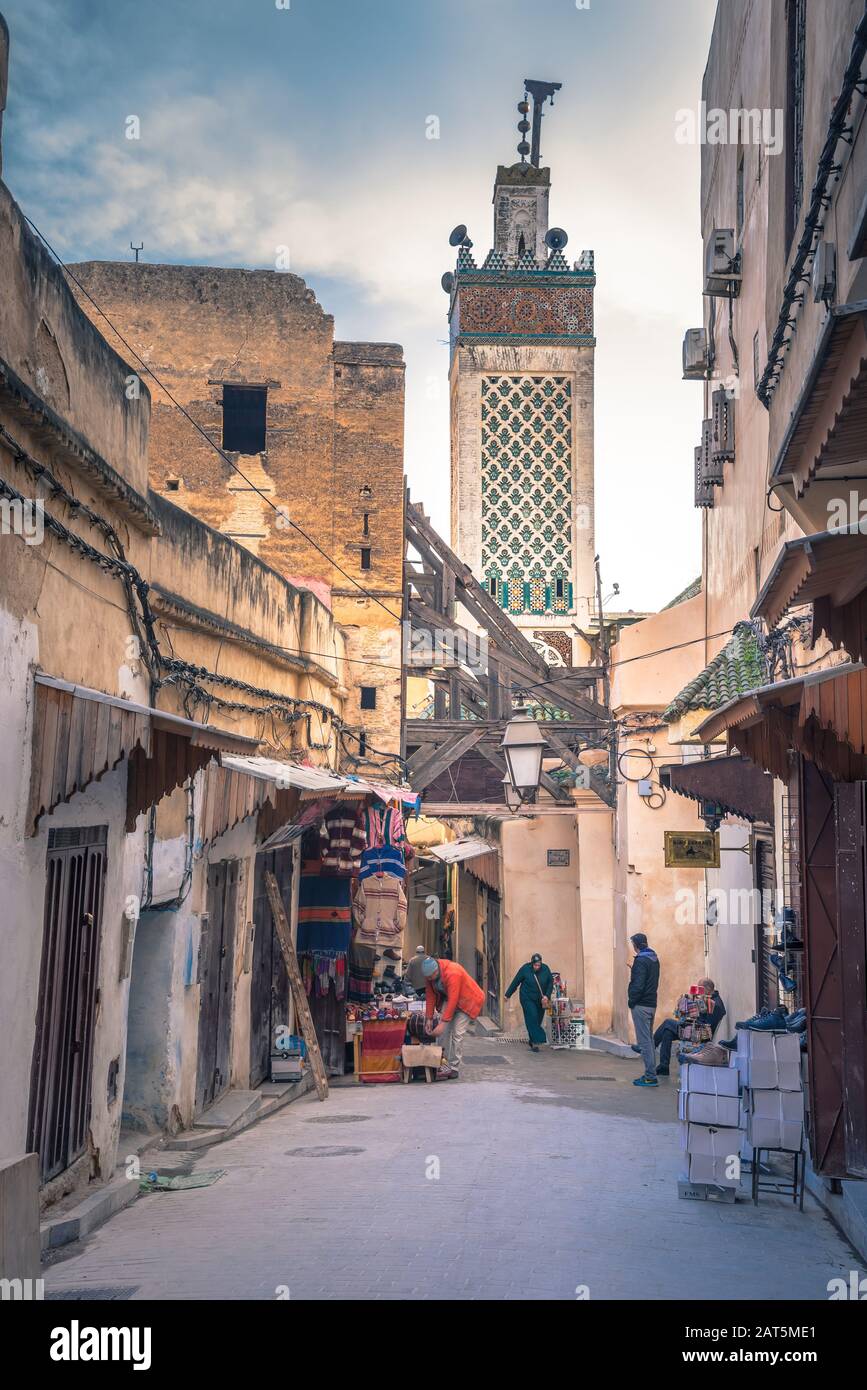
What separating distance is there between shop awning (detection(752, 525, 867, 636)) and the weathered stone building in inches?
520

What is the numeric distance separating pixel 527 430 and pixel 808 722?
1918 centimetres

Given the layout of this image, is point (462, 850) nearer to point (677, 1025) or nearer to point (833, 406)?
point (677, 1025)

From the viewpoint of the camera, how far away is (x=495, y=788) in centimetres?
2078

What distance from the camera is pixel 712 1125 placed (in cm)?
667

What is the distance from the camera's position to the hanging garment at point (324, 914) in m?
13.4

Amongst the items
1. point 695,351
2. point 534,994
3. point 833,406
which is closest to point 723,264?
point 695,351

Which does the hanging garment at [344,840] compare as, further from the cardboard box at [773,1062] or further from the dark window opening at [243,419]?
→ the cardboard box at [773,1062]

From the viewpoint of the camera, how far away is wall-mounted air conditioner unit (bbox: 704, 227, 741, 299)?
11523mm

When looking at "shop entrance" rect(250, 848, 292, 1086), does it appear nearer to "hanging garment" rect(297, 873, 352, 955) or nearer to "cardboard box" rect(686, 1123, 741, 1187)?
"hanging garment" rect(297, 873, 352, 955)

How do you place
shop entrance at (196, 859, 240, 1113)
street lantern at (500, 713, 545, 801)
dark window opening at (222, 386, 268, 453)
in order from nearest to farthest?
1. shop entrance at (196, 859, 240, 1113)
2. street lantern at (500, 713, 545, 801)
3. dark window opening at (222, 386, 268, 453)

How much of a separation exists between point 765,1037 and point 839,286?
3923 mm

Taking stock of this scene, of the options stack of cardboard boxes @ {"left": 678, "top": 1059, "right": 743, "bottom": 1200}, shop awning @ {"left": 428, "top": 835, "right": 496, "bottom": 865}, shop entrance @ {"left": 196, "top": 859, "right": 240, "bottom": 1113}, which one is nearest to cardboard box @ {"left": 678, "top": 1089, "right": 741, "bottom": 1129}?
stack of cardboard boxes @ {"left": 678, "top": 1059, "right": 743, "bottom": 1200}

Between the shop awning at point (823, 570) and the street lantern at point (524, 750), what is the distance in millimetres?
7349
